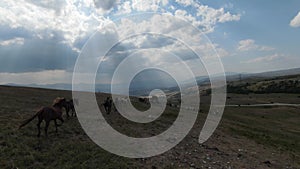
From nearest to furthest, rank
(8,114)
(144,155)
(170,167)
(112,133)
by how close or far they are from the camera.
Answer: (170,167), (144,155), (112,133), (8,114)

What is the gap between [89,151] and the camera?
56.3 ft

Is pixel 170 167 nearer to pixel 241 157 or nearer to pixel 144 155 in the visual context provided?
pixel 144 155

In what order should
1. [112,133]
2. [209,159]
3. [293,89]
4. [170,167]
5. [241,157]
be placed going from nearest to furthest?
[170,167] < [209,159] < [241,157] < [112,133] < [293,89]

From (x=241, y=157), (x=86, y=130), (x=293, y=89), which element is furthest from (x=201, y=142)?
(x=293, y=89)

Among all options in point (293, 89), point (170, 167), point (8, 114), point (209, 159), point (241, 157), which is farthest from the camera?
point (293, 89)

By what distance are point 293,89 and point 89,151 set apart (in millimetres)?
150238

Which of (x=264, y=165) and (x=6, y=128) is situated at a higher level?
(x=6, y=128)

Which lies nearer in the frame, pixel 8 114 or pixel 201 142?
pixel 201 142

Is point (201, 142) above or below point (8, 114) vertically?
below

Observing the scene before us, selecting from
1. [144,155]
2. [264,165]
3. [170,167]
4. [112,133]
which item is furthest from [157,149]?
[264,165]

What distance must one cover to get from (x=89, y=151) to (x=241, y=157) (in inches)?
487

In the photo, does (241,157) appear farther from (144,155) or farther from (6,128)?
(6,128)

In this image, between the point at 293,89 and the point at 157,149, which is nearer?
the point at 157,149

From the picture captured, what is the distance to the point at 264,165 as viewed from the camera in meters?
20.1
